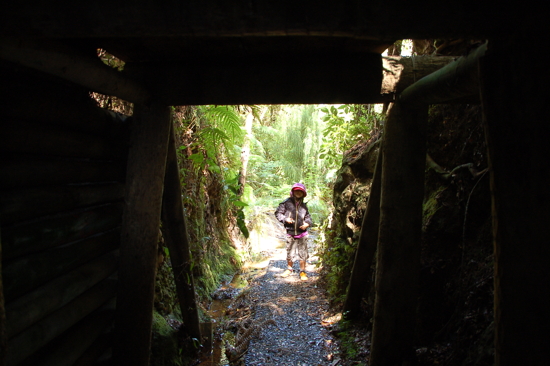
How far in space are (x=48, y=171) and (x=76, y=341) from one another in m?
1.26

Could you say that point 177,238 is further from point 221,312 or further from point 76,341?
point 221,312

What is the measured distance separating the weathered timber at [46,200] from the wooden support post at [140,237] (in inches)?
11.9

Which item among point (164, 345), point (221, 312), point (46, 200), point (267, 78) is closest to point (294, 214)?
point (221, 312)

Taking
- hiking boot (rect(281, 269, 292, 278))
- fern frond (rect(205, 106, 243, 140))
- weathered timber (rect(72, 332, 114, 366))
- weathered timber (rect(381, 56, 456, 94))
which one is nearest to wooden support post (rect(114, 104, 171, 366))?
weathered timber (rect(72, 332, 114, 366))

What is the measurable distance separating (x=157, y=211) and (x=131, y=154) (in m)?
0.56

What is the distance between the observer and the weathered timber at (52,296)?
6.57 feet

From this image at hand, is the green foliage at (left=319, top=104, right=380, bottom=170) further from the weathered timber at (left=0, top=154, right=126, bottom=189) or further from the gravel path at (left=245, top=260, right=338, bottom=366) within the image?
the weathered timber at (left=0, top=154, right=126, bottom=189)

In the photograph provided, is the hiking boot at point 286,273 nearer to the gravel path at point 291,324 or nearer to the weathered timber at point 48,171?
the gravel path at point 291,324

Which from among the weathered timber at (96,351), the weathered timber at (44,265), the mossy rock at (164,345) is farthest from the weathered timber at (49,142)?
the mossy rock at (164,345)

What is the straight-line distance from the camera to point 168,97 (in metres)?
3.29

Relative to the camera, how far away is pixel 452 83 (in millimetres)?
2234

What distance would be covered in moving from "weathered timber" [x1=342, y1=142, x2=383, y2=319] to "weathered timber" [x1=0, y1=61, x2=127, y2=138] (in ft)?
9.16

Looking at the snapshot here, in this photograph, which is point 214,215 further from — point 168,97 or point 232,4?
point 232,4

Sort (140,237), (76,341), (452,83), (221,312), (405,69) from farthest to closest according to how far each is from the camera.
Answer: (221,312), (405,69), (140,237), (76,341), (452,83)
